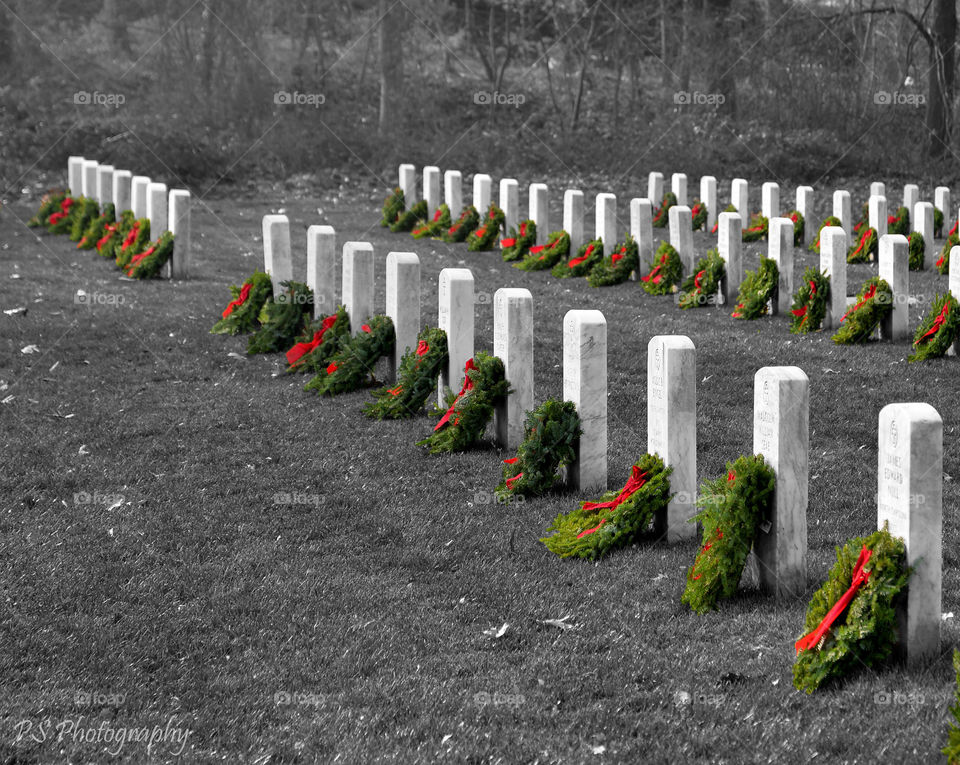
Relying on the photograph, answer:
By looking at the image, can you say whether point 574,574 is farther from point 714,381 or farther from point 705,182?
point 705,182

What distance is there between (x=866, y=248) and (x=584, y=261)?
10.1 ft

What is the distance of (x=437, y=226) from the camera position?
1566cm

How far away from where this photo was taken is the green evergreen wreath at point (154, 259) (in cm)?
1224

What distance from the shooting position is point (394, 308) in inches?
327

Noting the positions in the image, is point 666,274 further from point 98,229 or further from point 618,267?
point 98,229

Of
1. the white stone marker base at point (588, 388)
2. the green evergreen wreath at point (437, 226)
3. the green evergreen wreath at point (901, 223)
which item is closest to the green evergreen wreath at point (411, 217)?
the green evergreen wreath at point (437, 226)

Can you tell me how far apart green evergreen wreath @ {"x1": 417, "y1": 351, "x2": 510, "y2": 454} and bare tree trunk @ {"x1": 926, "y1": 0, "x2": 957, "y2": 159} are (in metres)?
15.6

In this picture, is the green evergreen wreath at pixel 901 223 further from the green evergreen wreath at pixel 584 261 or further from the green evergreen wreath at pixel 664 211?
the green evergreen wreath at pixel 584 261

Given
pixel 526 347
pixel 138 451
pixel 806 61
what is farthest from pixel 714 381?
pixel 806 61

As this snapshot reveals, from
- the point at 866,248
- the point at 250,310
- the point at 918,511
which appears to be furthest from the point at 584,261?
the point at 918,511

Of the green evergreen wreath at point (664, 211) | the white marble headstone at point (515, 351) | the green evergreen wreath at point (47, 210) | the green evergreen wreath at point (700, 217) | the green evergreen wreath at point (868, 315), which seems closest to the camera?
the white marble headstone at point (515, 351)

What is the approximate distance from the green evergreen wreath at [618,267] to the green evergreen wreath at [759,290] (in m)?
1.94

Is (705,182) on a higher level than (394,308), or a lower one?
higher

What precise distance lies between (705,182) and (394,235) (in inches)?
164
